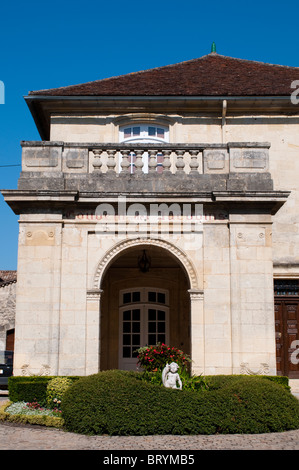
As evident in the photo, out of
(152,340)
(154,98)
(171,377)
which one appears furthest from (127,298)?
(171,377)

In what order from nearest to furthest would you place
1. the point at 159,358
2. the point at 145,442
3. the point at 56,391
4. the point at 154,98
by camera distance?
the point at 145,442
the point at 56,391
the point at 159,358
the point at 154,98

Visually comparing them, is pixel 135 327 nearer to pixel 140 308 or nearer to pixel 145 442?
pixel 140 308

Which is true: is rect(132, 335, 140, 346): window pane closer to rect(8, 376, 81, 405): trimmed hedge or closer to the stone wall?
rect(8, 376, 81, 405): trimmed hedge

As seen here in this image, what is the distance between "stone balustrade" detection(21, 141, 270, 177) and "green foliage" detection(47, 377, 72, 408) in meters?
4.88

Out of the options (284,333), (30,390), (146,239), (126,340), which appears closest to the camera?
(30,390)

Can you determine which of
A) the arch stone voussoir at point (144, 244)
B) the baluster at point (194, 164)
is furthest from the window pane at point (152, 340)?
the baluster at point (194, 164)

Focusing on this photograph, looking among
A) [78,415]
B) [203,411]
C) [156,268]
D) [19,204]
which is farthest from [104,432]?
[156,268]

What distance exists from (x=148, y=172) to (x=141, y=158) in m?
0.40

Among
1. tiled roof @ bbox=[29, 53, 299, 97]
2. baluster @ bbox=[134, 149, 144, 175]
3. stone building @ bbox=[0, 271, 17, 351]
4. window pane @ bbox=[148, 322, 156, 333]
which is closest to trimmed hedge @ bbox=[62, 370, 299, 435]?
baluster @ bbox=[134, 149, 144, 175]

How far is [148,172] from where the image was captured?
44.5ft
